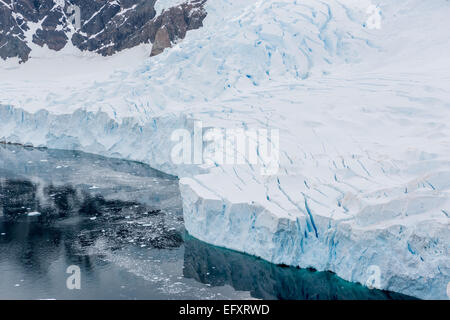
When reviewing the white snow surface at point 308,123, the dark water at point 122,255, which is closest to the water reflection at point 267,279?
the dark water at point 122,255

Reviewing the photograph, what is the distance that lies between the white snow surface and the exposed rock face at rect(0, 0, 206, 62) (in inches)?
545

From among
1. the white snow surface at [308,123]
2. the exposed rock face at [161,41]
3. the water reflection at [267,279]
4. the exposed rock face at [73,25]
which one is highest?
the exposed rock face at [73,25]

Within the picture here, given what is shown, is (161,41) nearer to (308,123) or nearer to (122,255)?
(308,123)

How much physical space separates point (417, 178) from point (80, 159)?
10475 millimetres

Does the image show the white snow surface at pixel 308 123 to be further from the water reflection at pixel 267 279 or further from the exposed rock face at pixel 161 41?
the exposed rock face at pixel 161 41

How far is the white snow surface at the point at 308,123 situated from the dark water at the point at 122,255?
0.39m

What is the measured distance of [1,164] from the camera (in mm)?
14219

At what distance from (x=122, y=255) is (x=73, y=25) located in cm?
3062

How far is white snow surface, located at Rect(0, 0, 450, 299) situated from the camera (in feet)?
21.6

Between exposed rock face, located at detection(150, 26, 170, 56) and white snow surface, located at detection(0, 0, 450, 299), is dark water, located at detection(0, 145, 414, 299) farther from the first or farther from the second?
exposed rock face, located at detection(150, 26, 170, 56)

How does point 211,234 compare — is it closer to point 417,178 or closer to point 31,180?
point 417,178

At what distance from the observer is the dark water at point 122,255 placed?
6.54 meters

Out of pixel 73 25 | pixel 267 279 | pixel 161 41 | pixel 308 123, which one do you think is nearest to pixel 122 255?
pixel 267 279
